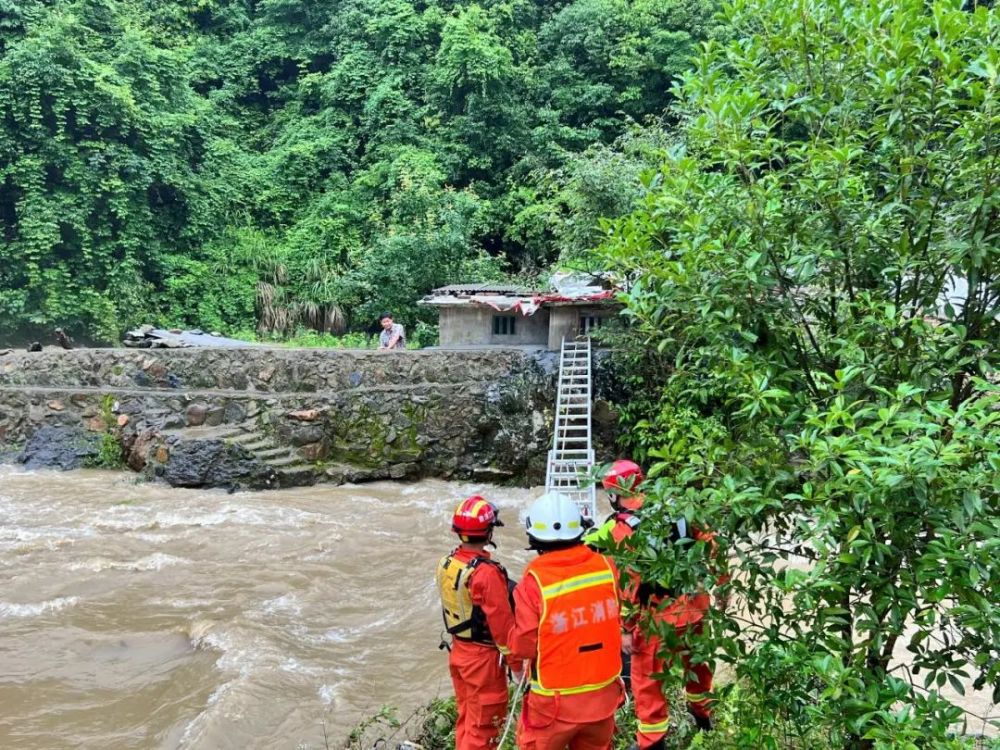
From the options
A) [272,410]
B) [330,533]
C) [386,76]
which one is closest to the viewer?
[330,533]

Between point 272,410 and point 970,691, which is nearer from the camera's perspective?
point 970,691

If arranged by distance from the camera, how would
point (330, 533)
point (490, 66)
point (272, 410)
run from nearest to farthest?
1. point (330, 533)
2. point (272, 410)
3. point (490, 66)

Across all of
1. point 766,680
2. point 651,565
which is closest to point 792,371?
point 651,565

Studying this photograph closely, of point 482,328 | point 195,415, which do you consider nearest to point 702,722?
point 195,415

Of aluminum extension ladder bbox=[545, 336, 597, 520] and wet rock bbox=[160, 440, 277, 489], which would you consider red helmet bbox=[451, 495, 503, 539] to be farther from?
wet rock bbox=[160, 440, 277, 489]

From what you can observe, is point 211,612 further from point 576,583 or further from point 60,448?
point 60,448

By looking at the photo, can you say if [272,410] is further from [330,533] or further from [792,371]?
[792,371]

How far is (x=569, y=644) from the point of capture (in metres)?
2.83

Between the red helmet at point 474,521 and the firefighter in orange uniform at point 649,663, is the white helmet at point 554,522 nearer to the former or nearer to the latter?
the firefighter in orange uniform at point 649,663

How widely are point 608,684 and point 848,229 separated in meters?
2.04

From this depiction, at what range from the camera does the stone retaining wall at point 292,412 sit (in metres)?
12.4

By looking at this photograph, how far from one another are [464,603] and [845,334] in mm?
2172

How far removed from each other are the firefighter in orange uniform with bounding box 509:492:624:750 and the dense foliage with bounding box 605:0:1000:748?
0.35 metres

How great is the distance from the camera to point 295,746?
470cm
